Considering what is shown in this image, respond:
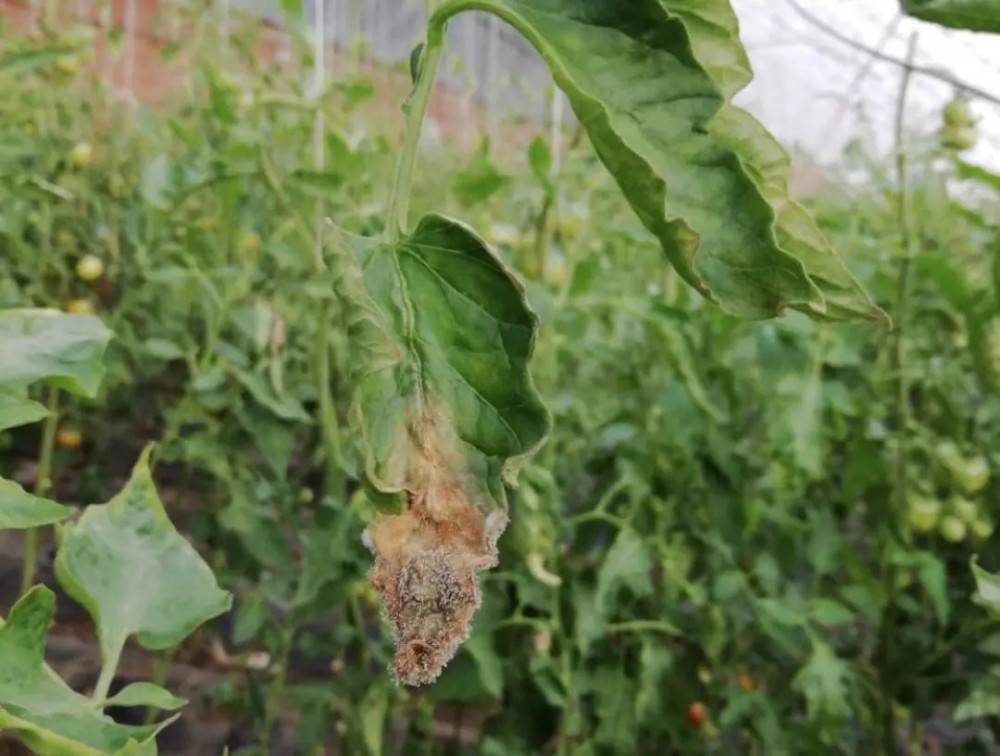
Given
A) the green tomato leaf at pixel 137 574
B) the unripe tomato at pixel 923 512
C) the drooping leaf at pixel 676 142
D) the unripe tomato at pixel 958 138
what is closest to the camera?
the drooping leaf at pixel 676 142

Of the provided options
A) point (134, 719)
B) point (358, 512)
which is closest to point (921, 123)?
point (358, 512)

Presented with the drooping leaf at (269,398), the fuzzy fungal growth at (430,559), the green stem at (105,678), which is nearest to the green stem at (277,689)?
the drooping leaf at (269,398)

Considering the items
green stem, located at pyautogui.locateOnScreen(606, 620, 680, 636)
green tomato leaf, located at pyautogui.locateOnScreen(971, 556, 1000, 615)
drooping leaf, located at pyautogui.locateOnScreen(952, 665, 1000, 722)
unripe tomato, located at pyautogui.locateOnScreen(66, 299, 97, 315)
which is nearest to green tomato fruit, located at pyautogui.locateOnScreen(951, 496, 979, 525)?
drooping leaf, located at pyautogui.locateOnScreen(952, 665, 1000, 722)

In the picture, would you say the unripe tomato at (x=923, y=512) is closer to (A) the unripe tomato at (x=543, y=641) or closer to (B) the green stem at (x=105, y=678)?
(A) the unripe tomato at (x=543, y=641)

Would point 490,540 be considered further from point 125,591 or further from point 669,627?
point 669,627

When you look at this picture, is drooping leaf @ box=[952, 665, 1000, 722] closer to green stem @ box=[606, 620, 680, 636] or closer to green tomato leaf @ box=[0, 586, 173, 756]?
green stem @ box=[606, 620, 680, 636]

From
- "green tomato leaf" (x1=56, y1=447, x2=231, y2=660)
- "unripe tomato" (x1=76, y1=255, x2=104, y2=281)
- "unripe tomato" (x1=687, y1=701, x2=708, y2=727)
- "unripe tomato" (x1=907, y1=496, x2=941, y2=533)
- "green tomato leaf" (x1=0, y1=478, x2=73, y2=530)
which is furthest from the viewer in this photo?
"unripe tomato" (x1=76, y1=255, x2=104, y2=281)

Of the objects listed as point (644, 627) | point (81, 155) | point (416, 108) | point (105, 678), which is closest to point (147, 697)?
point (105, 678)
